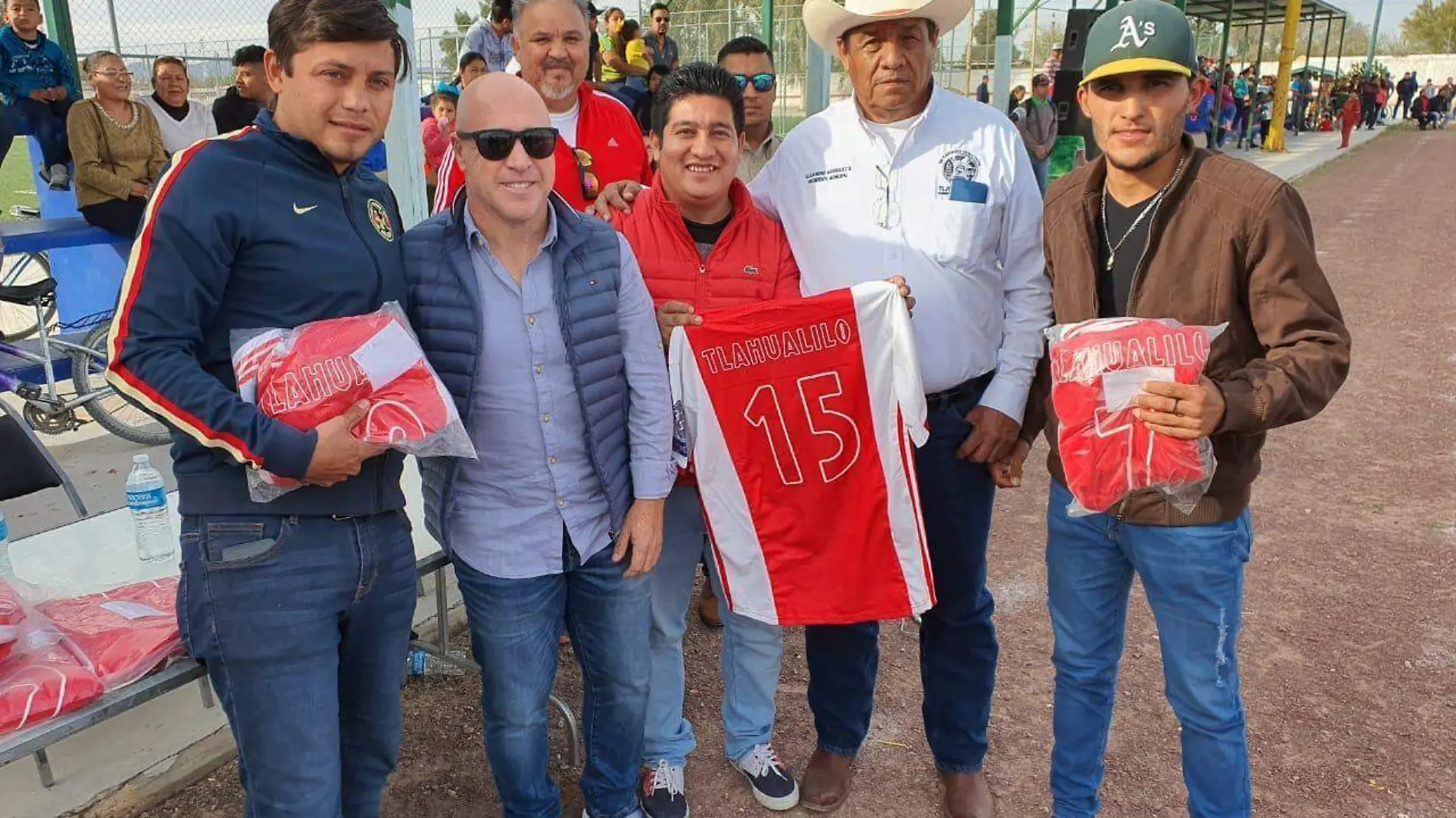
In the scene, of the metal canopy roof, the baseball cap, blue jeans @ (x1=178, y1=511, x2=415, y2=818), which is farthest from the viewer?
the metal canopy roof

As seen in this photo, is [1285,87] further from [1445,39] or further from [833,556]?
[1445,39]

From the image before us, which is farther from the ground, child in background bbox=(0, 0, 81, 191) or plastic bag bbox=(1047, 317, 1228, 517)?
child in background bbox=(0, 0, 81, 191)

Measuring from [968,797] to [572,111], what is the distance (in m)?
2.67

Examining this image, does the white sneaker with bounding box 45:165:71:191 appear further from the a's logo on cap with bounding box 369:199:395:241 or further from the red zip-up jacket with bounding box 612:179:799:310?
the a's logo on cap with bounding box 369:199:395:241

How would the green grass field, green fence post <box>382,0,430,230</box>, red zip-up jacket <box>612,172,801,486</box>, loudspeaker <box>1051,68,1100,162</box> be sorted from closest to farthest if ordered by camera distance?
red zip-up jacket <box>612,172,801,486</box> → green fence post <box>382,0,430,230</box> → the green grass field → loudspeaker <box>1051,68,1100,162</box>

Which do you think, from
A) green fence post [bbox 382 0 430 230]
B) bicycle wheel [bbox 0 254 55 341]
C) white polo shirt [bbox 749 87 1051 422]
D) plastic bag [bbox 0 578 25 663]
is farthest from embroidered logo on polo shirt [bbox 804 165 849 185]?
bicycle wheel [bbox 0 254 55 341]

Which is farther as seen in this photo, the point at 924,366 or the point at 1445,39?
the point at 1445,39

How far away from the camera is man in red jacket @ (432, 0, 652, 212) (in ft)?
10.7

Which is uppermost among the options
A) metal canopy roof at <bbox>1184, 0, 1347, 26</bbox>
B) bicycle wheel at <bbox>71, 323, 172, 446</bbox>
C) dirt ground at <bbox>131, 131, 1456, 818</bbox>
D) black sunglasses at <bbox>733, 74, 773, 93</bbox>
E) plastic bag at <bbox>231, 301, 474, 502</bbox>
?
metal canopy roof at <bbox>1184, 0, 1347, 26</bbox>

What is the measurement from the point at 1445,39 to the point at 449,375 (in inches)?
3836

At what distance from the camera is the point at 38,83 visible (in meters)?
7.88

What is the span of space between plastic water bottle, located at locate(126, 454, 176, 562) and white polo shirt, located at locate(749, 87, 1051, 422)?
7.07 ft

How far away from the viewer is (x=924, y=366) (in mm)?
2734

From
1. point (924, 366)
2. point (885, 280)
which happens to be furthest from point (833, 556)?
point (885, 280)
